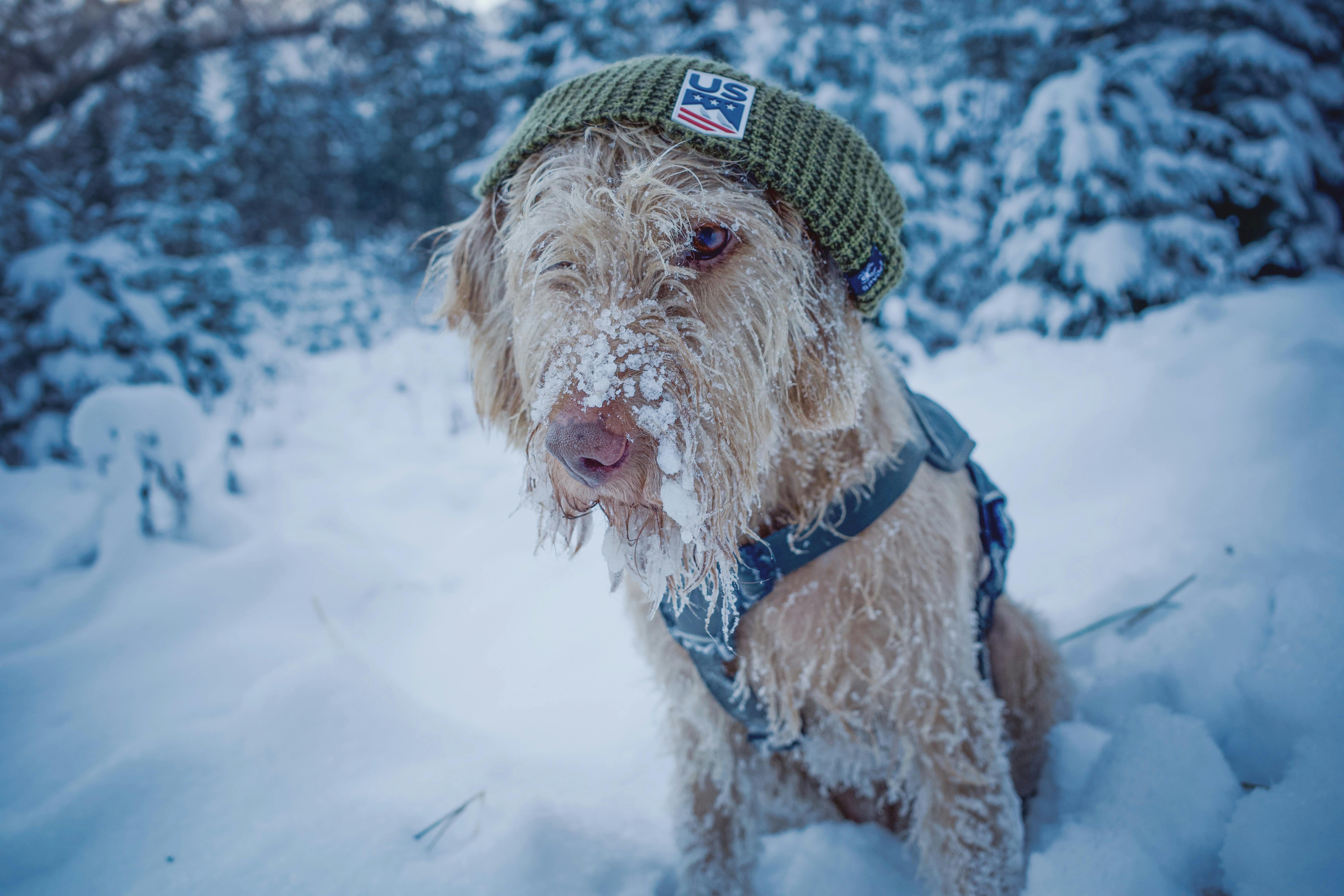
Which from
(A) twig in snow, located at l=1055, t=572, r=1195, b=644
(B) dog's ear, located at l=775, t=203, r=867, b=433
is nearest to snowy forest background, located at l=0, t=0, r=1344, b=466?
(B) dog's ear, located at l=775, t=203, r=867, b=433

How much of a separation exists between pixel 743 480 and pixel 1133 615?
1.92m

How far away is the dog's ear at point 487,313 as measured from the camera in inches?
57.2

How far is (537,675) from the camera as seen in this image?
2514 mm

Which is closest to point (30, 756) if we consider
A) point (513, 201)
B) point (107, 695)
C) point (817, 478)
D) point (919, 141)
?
point (107, 695)

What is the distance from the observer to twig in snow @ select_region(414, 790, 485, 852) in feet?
5.10

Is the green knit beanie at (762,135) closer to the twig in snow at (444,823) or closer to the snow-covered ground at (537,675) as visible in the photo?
the snow-covered ground at (537,675)

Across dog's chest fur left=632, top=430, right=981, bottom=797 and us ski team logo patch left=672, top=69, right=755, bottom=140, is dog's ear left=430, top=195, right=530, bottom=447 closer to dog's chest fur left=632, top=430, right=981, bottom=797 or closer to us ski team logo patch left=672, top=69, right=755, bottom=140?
us ski team logo patch left=672, top=69, right=755, bottom=140

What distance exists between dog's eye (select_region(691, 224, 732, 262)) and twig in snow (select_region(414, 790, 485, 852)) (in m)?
1.62

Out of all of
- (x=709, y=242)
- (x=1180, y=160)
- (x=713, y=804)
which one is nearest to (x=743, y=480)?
(x=709, y=242)

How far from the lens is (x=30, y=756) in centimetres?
178

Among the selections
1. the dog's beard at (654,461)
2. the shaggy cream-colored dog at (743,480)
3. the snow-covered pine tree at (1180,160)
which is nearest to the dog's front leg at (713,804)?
the shaggy cream-colored dog at (743,480)

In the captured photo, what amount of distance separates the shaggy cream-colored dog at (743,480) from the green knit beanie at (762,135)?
4 centimetres

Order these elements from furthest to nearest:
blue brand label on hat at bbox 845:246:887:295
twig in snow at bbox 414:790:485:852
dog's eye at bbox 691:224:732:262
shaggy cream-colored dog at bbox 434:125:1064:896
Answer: twig in snow at bbox 414:790:485:852 < blue brand label on hat at bbox 845:246:887:295 < dog's eye at bbox 691:224:732:262 < shaggy cream-colored dog at bbox 434:125:1064:896

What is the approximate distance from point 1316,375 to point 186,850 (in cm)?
428
